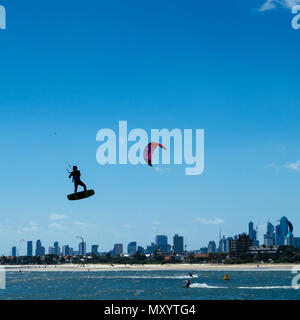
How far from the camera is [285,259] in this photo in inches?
6422

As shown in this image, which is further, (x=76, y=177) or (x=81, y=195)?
(x=81, y=195)

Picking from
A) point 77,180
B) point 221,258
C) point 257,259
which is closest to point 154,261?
Result: point 221,258
